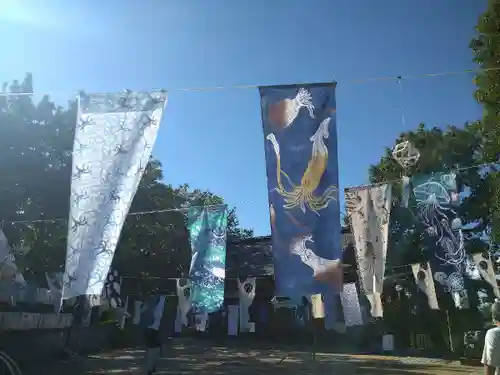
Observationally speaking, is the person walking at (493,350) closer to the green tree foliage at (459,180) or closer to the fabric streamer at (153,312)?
the fabric streamer at (153,312)

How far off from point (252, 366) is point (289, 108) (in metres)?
10.2

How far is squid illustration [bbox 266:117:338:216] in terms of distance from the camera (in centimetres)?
925

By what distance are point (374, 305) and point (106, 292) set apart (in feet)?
27.3

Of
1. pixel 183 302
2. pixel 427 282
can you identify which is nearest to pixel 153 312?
pixel 183 302

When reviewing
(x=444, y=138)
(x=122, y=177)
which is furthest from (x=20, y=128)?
(x=444, y=138)

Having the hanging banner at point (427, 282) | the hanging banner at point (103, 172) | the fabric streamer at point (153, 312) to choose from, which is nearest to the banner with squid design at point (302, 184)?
the hanging banner at point (103, 172)

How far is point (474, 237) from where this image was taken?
853 inches

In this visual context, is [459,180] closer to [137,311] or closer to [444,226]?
[444,226]

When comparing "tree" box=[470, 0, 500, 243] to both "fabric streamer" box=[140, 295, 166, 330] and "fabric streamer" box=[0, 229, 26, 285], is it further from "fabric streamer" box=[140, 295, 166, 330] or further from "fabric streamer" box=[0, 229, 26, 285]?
"fabric streamer" box=[0, 229, 26, 285]

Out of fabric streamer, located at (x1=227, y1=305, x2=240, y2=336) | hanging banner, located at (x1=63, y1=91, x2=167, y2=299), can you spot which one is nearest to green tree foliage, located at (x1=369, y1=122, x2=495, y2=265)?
fabric streamer, located at (x1=227, y1=305, x2=240, y2=336)

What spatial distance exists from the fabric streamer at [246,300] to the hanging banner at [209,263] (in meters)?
3.78

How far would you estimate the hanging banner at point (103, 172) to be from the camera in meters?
8.90

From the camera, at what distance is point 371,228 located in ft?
35.9

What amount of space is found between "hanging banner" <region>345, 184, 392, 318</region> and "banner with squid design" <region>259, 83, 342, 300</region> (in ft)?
6.43
